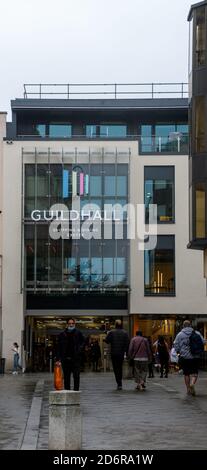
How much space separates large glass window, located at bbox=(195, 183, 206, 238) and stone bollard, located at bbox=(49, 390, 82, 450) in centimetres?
2458

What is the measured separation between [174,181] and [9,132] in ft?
33.5

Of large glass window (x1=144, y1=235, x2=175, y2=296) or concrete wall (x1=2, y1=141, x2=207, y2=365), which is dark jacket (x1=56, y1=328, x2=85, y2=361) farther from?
large glass window (x1=144, y1=235, x2=175, y2=296)

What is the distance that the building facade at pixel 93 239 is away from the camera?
53.1 m

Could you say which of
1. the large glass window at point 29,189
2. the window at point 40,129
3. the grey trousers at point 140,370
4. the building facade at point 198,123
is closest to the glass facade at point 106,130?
the window at point 40,129

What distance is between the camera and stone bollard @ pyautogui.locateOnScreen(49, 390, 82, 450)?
38.0 ft

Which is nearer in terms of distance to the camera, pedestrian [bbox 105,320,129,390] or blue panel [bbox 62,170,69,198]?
pedestrian [bbox 105,320,129,390]

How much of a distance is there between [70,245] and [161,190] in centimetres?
620

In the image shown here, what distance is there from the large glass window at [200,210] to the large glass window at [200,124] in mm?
1457

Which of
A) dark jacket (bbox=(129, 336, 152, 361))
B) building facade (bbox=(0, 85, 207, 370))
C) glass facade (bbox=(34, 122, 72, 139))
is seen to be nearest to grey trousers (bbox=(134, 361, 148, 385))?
dark jacket (bbox=(129, 336, 152, 361))

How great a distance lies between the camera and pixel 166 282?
54188 mm

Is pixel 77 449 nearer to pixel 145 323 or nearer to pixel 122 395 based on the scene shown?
pixel 122 395

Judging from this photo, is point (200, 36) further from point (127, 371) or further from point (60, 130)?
point (60, 130)

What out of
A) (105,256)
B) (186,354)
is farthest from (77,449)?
(105,256)

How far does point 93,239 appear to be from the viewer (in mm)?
53188
